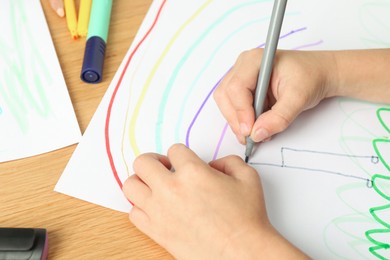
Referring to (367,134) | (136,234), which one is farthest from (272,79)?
(136,234)

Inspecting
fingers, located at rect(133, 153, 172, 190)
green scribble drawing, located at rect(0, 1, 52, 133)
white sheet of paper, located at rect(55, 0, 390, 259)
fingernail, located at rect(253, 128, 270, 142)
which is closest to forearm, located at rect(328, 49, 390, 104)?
white sheet of paper, located at rect(55, 0, 390, 259)

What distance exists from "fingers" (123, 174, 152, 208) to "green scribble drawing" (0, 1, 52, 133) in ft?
0.47

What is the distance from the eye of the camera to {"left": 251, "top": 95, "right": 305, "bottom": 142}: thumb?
0.55 metres

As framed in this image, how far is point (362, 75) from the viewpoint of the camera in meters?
0.62

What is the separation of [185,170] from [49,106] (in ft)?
0.65

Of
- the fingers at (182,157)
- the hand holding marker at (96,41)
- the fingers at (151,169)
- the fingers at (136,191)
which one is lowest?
the fingers at (136,191)

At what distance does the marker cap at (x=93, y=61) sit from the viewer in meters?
0.61

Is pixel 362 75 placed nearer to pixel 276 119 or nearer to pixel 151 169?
pixel 276 119

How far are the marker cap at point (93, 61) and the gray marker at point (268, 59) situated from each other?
0.64 ft

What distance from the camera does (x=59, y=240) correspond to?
505mm

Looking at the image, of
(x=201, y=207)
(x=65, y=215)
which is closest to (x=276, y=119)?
(x=201, y=207)

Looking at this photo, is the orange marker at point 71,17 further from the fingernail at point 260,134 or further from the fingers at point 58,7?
the fingernail at point 260,134

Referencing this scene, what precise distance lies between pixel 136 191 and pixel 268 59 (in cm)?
19

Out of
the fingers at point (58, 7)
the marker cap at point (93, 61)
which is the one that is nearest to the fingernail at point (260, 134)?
the marker cap at point (93, 61)
